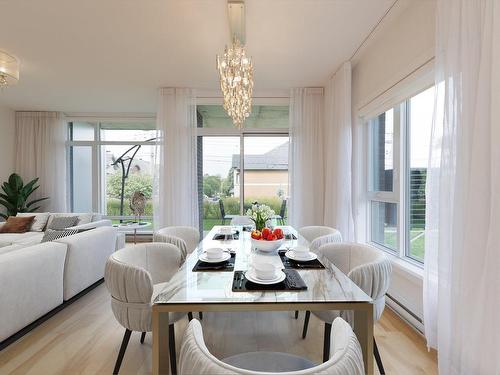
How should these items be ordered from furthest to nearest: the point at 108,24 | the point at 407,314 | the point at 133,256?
1. the point at 108,24
2. the point at 407,314
3. the point at 133,256

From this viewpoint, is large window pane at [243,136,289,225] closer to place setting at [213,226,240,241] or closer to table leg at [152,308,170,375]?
place setting at [213,226,240,241]

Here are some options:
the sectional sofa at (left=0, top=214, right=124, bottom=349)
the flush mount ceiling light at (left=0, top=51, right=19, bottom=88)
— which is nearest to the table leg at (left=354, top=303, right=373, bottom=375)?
the sectional sofa at (left=0, top=214, right=124, bottom=349)

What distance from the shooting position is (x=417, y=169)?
2475 mm

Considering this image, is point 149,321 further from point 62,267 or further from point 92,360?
point 62,267

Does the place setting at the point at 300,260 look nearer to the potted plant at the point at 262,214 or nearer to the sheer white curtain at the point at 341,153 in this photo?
the potted plant at the point at 262,214

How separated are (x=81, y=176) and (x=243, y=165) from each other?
12.1ft

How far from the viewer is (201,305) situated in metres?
1.12

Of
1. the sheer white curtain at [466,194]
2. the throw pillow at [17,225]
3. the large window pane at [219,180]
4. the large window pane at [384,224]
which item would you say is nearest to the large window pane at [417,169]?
the large window pane at [384,224]

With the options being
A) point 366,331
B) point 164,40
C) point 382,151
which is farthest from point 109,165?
point 366,331

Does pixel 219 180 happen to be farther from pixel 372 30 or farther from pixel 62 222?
pixel 372 30

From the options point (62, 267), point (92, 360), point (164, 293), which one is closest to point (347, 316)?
point (164, 293)

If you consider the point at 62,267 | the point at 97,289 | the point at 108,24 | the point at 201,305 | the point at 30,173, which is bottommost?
the point at 97,289

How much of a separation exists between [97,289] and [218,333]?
1886mm

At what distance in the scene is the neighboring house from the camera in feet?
15.4
